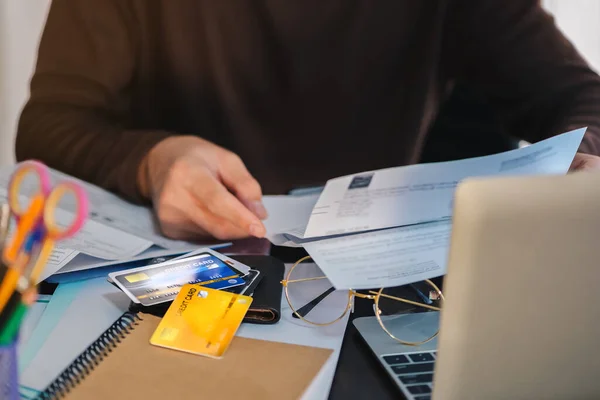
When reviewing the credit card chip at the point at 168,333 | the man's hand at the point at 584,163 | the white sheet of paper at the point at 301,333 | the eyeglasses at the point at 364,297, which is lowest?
the eyeglasses at the point at 364,297

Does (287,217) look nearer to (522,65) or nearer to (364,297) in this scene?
(364,297)

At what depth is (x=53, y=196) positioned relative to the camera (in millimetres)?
267

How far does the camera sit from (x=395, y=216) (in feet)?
1.80

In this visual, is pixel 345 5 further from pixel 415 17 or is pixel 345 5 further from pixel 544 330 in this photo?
pixel 544 330

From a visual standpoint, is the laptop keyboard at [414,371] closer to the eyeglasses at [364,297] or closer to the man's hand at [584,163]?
the eyeglasses at [364,297]

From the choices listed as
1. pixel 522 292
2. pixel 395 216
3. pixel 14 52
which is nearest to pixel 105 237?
pixel 395 216

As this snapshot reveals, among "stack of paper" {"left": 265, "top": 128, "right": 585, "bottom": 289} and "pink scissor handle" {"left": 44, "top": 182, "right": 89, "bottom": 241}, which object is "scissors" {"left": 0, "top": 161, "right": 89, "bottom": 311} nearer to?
"pink scissor handle" {"left": 44, "top": 182, "right": 89, "bottom": 241}

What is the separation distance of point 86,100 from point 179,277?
465 mm

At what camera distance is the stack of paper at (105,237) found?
542 mm

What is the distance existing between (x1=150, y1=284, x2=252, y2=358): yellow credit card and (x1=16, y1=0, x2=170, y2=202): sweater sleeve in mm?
290

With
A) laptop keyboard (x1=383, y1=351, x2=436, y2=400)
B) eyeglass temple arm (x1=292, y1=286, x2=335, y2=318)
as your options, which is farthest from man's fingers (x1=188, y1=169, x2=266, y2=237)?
laptop keyboard (x1=383, y1=351, x2=436, y2=400)

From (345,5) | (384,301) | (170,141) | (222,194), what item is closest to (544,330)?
(384,301)

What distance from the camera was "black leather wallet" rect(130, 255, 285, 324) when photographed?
46 centimetres

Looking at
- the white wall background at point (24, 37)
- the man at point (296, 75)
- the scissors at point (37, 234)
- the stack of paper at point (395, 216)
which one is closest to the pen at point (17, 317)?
the scissors at point (37, 234)
